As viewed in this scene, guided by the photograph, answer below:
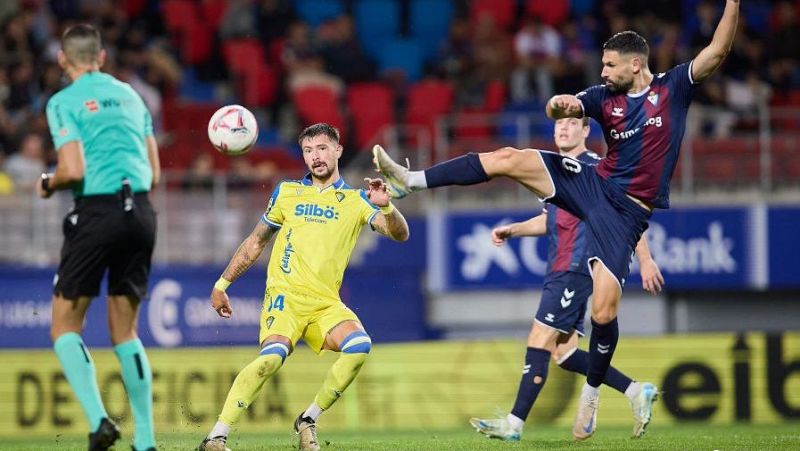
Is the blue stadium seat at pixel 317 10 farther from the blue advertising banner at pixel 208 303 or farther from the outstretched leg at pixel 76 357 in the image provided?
the outstretched leg at pixel 76 357

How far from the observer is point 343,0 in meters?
22.8

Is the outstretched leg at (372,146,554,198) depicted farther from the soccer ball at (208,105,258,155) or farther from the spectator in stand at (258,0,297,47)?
the spectator in stand at (258,0,297,47)

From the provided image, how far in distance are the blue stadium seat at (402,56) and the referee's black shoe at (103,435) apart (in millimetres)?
14810

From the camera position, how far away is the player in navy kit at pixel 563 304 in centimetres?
1018

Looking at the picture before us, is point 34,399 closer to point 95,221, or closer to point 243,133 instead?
point 243,133

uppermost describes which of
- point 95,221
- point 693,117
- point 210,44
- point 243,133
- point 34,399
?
point 210,44

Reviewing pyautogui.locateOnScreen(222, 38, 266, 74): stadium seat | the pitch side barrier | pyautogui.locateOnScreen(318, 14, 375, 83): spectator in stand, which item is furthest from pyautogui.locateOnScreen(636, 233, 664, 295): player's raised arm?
pyautogui.locateOnScreen(222, 38, 266, 74): stadium seat

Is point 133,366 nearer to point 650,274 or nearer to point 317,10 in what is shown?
point 650,274

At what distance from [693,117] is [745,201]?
1.32 meters

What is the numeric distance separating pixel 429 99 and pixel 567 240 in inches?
398

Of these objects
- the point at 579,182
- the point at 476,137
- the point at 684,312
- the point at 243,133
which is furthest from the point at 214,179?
the point at 579,182

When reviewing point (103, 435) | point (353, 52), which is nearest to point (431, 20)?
point (353, 52)

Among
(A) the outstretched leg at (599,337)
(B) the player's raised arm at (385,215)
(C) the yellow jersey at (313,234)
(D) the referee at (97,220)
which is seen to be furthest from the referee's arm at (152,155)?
(A) the outstretched leg at (599,337)

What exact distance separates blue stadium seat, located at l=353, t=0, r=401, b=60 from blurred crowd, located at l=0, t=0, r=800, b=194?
0.27 metres
